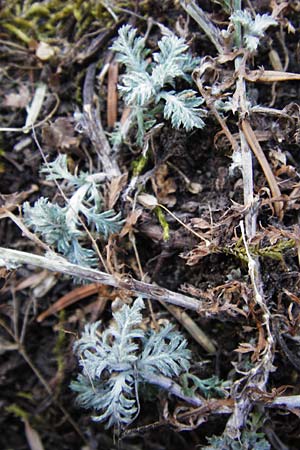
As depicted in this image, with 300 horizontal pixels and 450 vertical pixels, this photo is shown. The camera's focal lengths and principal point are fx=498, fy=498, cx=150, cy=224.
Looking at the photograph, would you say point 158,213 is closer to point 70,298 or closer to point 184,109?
point 184,109

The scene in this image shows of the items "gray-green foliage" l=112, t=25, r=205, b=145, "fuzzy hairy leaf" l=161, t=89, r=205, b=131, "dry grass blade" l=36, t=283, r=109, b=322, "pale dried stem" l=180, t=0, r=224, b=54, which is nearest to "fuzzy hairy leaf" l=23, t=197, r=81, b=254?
"dry grass blade" l=36, t=283, r=109, b=322

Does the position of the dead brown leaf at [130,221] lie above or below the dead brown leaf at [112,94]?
below

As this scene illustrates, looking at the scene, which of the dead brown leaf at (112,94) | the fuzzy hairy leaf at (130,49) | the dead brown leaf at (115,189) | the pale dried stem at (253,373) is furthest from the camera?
the dead brown leaf at (112,94)

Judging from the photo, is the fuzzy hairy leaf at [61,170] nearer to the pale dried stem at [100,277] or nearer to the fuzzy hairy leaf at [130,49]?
the pale dried stem at [100,277]

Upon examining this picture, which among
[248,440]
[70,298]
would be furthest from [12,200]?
[248,440]

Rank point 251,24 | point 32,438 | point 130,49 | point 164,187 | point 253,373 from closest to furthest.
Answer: point 253,373, point 251,24, point 130,49, point 164,187, point 32,438

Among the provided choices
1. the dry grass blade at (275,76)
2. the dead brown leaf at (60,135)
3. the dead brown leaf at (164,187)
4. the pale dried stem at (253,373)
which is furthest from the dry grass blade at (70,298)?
the dry grass blade at (275,76)

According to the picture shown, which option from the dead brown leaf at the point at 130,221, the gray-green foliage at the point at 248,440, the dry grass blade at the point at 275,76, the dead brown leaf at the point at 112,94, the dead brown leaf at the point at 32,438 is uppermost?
the dry grass blade at the point at 275,76
